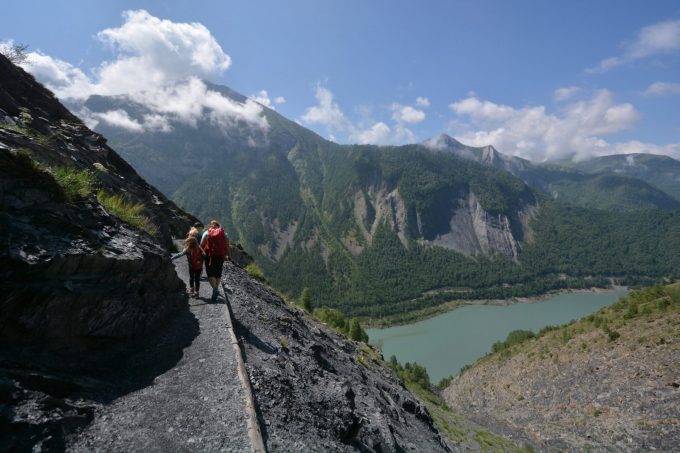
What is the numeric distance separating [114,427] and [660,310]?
45.7m

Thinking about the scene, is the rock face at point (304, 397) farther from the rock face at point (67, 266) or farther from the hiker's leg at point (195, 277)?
the rock face at point (67, 266)

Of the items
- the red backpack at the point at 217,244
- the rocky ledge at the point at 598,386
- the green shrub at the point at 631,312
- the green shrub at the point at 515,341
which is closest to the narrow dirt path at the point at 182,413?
the red backpack at the point at 217,244

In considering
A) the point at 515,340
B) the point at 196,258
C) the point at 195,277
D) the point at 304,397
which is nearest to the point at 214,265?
the point at 196,258

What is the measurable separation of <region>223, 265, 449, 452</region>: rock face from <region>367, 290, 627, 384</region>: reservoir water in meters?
73.2

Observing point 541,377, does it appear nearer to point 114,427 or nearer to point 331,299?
point 114,427

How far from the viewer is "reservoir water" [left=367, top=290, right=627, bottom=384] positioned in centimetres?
10300

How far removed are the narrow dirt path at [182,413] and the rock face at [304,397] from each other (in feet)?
2.66

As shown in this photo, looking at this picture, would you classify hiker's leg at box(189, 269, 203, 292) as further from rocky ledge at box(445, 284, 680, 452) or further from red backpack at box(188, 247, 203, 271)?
rocky ledge at box(445, 284, 680, 452)

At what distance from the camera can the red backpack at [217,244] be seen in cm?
1189

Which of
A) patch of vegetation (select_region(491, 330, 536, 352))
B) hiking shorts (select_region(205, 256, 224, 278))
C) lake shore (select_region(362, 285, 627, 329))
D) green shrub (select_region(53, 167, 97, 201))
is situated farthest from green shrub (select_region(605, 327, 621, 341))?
lake shore (select_region(362, 285, 627, 329))

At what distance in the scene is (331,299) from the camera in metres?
192

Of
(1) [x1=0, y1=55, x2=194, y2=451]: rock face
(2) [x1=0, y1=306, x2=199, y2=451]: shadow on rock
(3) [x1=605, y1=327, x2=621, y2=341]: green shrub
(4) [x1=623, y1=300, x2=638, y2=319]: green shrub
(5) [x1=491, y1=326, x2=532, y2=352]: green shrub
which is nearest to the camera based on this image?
(2) [x1=0, y1=306, x2=199, y2=451]: shadow on rock

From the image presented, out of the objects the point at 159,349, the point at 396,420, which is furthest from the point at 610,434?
the point at 159,349

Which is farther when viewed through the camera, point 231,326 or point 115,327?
point 231,326
